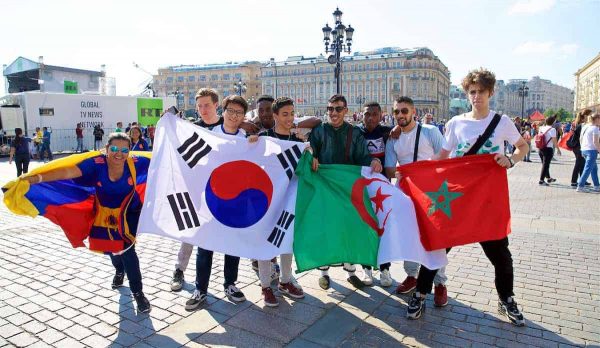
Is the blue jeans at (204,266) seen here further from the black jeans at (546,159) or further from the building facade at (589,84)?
the building facade at (589,84)

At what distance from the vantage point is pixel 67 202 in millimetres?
4379

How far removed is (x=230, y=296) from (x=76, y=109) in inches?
1028

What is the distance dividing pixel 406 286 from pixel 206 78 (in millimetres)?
139997

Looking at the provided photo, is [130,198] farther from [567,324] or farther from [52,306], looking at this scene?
[567,324]

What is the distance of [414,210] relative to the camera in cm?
405

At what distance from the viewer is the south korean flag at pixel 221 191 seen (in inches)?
166

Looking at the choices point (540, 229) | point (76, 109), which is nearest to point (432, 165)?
point (540, 229)

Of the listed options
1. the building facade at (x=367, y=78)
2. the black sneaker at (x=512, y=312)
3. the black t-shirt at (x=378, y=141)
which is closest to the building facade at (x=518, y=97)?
the building facade at (x=367, y=78)

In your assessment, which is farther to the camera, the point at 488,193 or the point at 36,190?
the point at 36,190

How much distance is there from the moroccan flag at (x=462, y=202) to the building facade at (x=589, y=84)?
316 feet

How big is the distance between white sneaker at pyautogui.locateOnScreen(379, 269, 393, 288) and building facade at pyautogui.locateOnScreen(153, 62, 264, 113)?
130787 millimetres

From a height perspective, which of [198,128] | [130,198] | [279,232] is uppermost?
[198,128]

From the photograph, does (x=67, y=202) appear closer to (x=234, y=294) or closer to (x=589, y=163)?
(x=234, y=294)

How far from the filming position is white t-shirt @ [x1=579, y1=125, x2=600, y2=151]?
10939 millimetres
